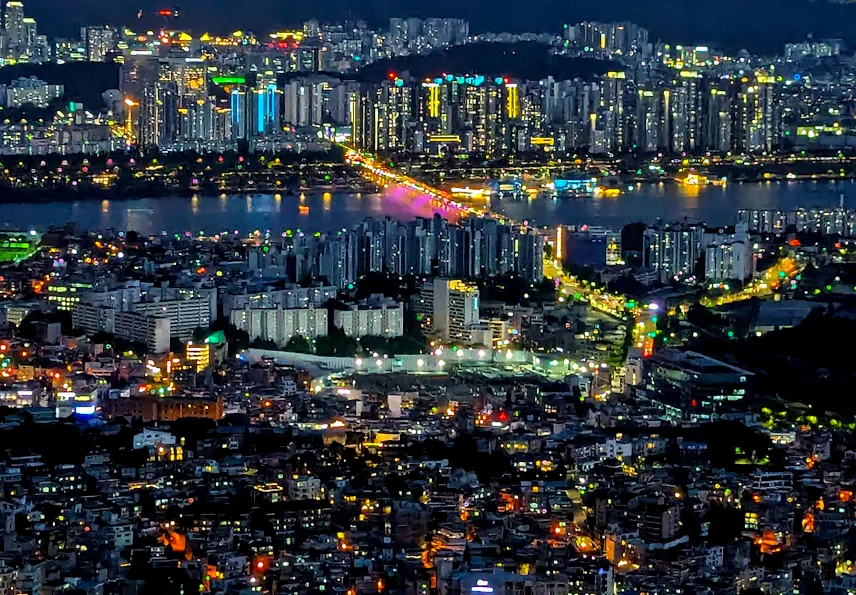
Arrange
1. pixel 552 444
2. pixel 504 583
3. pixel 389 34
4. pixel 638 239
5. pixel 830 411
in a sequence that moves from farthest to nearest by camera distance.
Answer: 1. pixel 389 34
2. pixel 638 239
3. pixel 830 411
4. pixel 552 444
5. pixel 504 583

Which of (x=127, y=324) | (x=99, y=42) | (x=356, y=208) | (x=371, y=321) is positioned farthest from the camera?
(x=99, y=42)

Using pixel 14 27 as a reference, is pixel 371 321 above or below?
below

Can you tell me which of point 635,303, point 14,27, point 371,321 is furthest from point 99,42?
point 371,321

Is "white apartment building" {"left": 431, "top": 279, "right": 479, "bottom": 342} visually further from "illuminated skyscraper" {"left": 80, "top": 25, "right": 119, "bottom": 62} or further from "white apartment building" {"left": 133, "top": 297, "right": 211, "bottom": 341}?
"illuminated skyscraper" {"left": 80, "top": 25, "right": 119, "bottom": 62}

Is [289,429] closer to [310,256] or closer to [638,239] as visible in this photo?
[310,256]

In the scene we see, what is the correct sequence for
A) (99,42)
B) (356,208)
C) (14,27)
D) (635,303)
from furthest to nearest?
1. (14,27)
2. (99,42)
3. (356,208)
4. (635,303)

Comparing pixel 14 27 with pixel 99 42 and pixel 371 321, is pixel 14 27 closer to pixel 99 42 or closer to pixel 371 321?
pixel 99 42

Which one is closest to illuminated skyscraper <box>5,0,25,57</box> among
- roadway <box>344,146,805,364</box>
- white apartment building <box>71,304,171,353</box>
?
roadway <box>344,146,805,364</box>

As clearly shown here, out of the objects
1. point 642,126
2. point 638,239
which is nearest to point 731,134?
point 642,126
